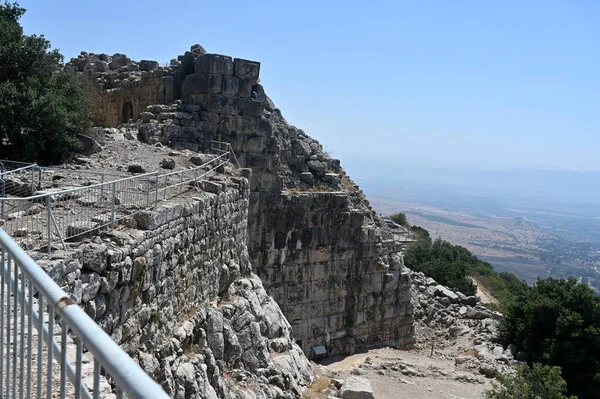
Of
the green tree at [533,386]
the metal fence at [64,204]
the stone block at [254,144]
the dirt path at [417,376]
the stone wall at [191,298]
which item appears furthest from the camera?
the stone block at [254,144]

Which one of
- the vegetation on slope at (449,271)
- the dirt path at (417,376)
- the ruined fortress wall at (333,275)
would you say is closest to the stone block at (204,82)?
the ruined fortress wall at (333,275)

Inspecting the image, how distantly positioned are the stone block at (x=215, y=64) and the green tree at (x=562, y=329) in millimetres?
14753

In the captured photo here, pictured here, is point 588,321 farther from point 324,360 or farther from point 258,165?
point 258,165

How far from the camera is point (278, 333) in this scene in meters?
14.1

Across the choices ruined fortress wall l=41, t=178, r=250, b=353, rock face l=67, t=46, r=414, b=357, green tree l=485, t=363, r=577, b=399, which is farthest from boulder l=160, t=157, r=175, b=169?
green tree l=485, t=363, r=577, b=399

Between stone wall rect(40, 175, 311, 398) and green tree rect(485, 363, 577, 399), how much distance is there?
549 centimetres

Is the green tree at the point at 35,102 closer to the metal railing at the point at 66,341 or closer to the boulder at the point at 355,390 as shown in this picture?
the boulder at the point at 355,390

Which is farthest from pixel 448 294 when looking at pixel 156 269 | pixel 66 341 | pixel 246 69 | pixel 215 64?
pixel 66 341

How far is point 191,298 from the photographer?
1112 centimetres

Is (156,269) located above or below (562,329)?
above

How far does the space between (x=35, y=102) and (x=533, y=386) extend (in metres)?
15.2

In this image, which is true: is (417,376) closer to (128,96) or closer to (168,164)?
(168,164)

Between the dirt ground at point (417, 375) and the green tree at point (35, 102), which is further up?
the green tree at point (35, 102)

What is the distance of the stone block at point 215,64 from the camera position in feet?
62.7
